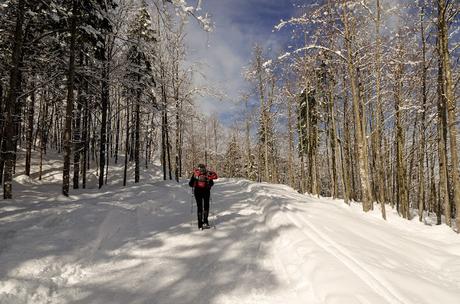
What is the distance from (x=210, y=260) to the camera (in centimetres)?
618

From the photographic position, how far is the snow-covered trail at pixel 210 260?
462cm

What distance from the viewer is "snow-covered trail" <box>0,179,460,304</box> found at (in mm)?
4617

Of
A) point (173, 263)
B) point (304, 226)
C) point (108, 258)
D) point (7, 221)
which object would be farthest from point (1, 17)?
point (304, 226)

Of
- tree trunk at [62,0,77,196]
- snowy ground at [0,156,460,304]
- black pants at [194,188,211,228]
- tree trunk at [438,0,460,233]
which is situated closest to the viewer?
snowy ground at [0,156,460,304]

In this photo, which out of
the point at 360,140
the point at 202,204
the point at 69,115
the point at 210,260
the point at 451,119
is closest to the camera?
the point at 210,260

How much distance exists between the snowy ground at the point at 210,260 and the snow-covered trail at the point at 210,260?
0.07 ft

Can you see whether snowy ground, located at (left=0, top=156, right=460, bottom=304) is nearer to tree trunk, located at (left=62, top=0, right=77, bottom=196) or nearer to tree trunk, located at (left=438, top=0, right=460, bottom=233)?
tree trunk, located at (left=438, top=0, right=460, bottom=233)

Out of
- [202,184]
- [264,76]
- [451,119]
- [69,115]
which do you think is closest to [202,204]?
[202,184]

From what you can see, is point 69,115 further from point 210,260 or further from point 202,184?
point 210,260

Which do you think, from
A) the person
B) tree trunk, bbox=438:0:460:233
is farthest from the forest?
the person

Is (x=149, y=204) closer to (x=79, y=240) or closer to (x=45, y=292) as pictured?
(x=79, y=240)

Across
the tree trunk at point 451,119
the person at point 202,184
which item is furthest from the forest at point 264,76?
the person at point 202,184

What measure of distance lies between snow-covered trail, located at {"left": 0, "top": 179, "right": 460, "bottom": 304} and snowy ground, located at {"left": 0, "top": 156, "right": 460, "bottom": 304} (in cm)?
2

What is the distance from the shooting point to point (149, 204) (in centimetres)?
1147
